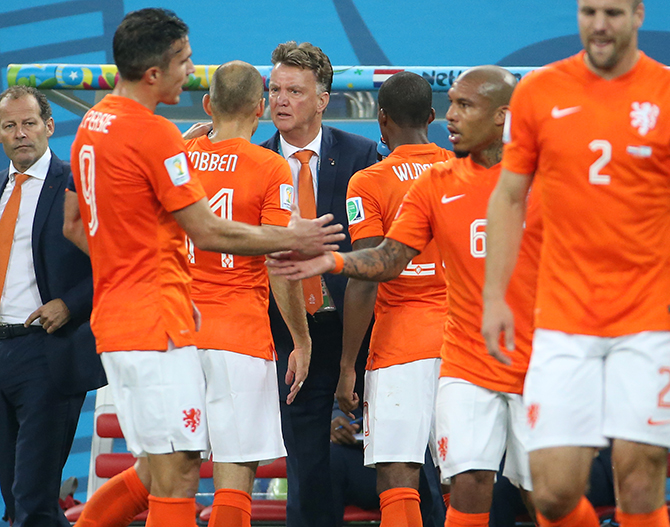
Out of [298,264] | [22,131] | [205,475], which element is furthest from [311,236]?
[205,475]

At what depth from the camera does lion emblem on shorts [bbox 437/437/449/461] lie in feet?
10.3

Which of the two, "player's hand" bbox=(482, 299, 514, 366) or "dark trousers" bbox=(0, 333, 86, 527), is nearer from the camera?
"player's hand" bbox=(482, 299, 514, 366)

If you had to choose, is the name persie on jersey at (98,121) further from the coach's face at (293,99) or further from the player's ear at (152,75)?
the coach's face at (293,99)

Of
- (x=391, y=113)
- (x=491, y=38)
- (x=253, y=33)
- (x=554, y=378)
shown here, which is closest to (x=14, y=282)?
(x=391, y=113)

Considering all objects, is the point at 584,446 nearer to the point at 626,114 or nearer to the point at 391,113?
the point at 626,114

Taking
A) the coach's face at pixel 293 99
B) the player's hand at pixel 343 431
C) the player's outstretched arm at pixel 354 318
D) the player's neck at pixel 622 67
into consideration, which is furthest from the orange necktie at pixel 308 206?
the player's neck at pixel 622 67

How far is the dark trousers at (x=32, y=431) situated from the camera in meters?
4.25

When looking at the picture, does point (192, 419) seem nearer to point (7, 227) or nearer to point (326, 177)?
point (326, 177)

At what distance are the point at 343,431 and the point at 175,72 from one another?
8.48 feet

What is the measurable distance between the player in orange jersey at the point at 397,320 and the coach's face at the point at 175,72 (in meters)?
1.06

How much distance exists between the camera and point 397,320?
3879 millimetres

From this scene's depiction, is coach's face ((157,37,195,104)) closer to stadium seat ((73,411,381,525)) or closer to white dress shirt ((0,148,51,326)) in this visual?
white dress shirt ((0,148,51,326))

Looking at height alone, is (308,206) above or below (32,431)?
above

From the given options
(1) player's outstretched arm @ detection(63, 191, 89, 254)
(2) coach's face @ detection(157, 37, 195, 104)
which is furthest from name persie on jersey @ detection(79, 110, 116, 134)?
(1) player's outstretched arm @ detection(63, 191, 89, 254)
